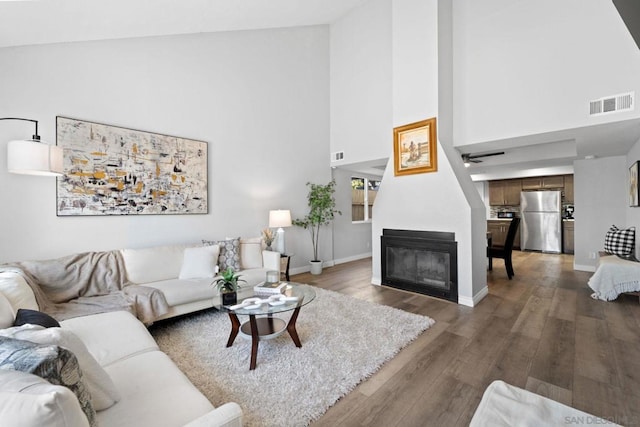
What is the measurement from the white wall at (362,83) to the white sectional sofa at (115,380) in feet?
12.2

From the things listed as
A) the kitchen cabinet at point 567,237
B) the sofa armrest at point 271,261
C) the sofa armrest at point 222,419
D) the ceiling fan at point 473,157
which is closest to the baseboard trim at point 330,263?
the sofa armrest at point 271,261

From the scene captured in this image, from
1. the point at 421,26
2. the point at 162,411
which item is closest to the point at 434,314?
the point at 162,411

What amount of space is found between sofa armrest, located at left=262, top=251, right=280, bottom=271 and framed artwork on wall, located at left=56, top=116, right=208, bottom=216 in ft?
3.79

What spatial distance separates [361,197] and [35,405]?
6.41 m

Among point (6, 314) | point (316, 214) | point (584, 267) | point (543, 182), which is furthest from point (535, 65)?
point (6, 314)

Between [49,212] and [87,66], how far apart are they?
5.50 feet

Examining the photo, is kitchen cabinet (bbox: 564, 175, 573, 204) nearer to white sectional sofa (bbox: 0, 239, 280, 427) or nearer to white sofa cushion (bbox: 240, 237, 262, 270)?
white sofa cushion (bbox: 240, 237, 262, 270)

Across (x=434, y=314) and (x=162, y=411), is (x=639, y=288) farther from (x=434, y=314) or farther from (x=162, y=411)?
(x=162, y=411)

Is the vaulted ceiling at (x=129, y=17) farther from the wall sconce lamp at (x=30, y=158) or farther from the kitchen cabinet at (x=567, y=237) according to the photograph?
the kitchen cabinet at (x=567, y=237)

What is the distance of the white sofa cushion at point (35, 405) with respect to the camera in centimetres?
62

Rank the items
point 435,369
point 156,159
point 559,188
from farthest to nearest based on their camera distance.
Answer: point 559,188 → point 156,159 → point 435,369

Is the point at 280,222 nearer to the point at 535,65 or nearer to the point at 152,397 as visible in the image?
the point at 152,397

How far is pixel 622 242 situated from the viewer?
12.8ft

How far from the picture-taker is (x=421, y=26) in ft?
12.3
